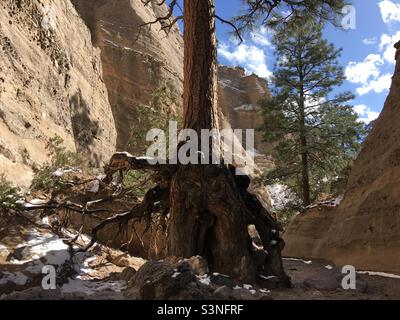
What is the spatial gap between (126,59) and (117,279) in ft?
91.2

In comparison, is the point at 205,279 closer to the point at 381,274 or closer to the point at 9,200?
the point at 9,200

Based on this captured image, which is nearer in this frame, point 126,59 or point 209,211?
point 209,211

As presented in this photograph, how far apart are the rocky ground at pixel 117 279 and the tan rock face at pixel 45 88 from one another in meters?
2.26

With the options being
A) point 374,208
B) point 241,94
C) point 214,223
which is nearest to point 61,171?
point 214,223

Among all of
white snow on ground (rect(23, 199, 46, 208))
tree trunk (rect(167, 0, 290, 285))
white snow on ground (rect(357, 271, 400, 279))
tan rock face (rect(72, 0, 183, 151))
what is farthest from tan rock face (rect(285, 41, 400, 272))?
tan rock face (rect(72, 0, 183, 151))

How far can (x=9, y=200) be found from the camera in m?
6.08

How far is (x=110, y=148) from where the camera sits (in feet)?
62.2

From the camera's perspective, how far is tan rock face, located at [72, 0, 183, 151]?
96.9 ft

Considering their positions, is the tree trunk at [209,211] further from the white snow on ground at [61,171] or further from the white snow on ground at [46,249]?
the white snow on ground at [61,171]

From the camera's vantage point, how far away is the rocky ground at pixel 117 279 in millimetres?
4328

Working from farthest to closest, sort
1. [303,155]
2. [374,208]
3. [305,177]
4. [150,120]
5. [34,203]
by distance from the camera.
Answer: [150,120], [303,155], [305,177], [374,208], [34,203]
